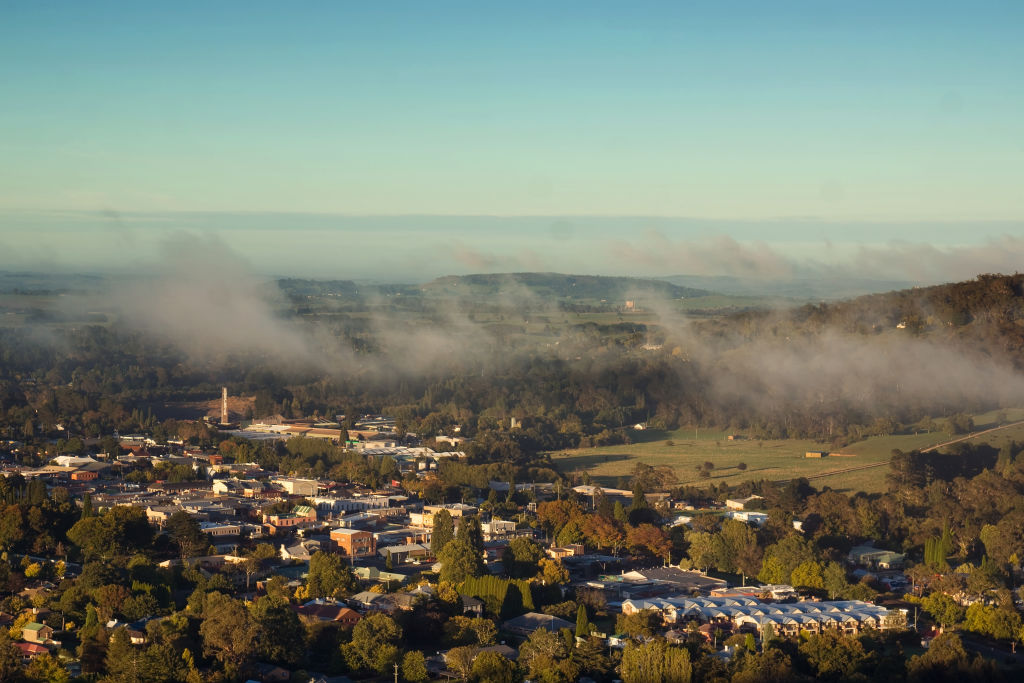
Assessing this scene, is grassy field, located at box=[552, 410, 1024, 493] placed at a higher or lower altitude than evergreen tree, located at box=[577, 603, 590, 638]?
lower

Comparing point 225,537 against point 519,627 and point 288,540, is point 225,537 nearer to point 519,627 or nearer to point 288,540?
point 288,540

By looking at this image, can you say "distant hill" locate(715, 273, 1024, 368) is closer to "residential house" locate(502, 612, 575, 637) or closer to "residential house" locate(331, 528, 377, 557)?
"residential house" locate(502, 612, 575, 637)

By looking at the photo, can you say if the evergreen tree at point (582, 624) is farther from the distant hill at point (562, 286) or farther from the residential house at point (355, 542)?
the distant hill at point (562, 286)

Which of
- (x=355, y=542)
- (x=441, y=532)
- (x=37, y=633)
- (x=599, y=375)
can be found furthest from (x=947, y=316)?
(x=599, y=375)

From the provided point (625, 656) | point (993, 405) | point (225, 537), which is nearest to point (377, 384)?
point (993, 405)

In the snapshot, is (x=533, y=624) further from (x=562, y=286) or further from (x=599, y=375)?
(x=562, y=286)

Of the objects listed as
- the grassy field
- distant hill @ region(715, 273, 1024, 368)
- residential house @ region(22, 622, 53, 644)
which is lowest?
the grassy field

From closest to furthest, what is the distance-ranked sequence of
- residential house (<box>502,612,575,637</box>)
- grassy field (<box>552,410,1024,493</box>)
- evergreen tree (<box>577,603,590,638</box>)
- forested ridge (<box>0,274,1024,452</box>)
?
evergreen tree (<box>577,603,590,638</box>), residential house (<box>502,612,575,637</box>), forested ridge (<box>0,274,1024,452</box>), grassy field (<box>552,410,1024,493</box>)

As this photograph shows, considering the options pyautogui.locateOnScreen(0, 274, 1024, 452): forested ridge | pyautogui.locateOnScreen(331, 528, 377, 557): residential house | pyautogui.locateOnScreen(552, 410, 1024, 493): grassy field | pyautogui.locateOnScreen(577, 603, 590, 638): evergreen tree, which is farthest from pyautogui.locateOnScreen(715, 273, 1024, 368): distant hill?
pyautogui.locateOnScreen(331, 528, 377, 557): residential house
